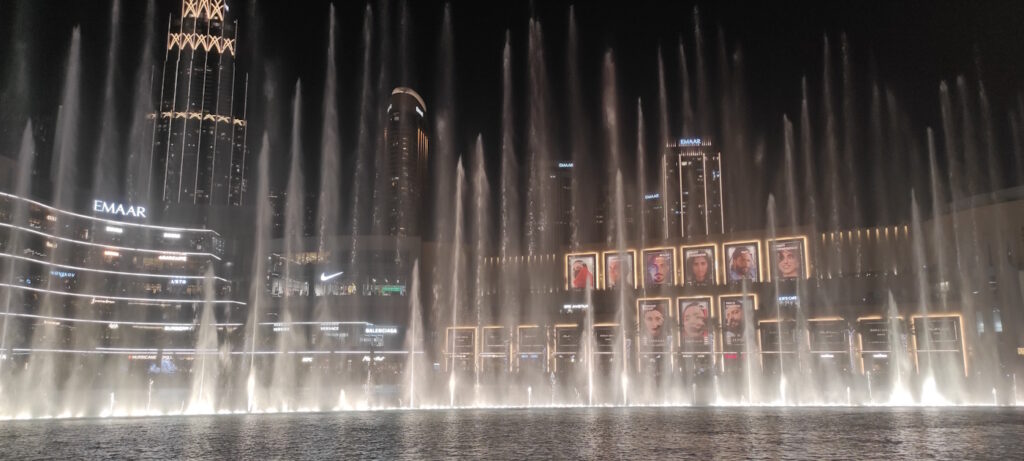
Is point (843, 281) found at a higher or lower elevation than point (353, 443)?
higher

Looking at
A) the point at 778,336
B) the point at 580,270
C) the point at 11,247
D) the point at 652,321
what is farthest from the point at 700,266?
the point at 11,247

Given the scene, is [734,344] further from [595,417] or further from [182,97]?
[182,97]

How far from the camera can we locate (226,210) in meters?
83.6

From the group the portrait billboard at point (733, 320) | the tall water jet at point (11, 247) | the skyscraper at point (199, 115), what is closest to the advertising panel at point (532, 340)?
the portrait billboard at point (733, 320)

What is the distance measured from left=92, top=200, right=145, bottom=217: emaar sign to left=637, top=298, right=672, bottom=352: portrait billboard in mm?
51958

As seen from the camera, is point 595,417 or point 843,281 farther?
point 843,281

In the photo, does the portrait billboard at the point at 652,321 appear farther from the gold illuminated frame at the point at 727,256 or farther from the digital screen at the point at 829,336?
the digital screen at the point at 829,336

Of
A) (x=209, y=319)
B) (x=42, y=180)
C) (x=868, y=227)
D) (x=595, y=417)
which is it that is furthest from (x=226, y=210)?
(x=595, y=417)

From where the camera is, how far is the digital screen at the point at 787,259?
53719 mm

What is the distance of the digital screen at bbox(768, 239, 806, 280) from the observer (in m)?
53.7

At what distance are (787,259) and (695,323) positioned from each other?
8782mm

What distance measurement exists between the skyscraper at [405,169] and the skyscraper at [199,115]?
34836 mm

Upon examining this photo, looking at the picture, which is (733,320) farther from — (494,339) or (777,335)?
(494,339)

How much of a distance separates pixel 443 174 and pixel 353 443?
4392cm
